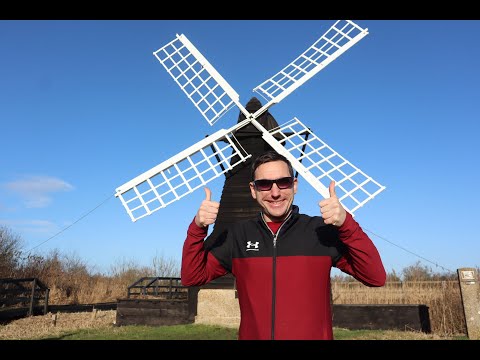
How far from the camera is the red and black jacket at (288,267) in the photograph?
175cm

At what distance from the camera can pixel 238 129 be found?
999cm

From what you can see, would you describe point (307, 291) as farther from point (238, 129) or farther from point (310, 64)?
point (310, 64)

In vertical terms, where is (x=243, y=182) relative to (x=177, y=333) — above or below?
above

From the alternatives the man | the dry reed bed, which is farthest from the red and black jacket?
the dry reed bed

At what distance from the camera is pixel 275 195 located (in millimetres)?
A: 1965

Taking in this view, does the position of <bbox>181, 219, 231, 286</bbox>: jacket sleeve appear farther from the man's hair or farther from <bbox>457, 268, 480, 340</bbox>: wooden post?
<bbox>457, 268, 480, 340</bbox>: wooden post

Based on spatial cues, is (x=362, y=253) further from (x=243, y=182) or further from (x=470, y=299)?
(x=243, y=182)

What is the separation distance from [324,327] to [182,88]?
10864 mm

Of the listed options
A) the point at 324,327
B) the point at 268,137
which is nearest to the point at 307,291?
the point at 324,327

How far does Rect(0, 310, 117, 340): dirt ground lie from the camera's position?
942 cm

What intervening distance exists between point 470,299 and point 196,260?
24.1 feet

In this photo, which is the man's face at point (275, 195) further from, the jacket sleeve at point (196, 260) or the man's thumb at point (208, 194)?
the jacket sleeve at point (196, 260)

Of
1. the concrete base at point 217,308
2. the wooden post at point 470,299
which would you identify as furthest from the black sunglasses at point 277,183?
the concrete base at point 217,308

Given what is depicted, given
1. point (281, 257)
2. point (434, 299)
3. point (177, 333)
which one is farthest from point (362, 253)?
point (434, 299)
